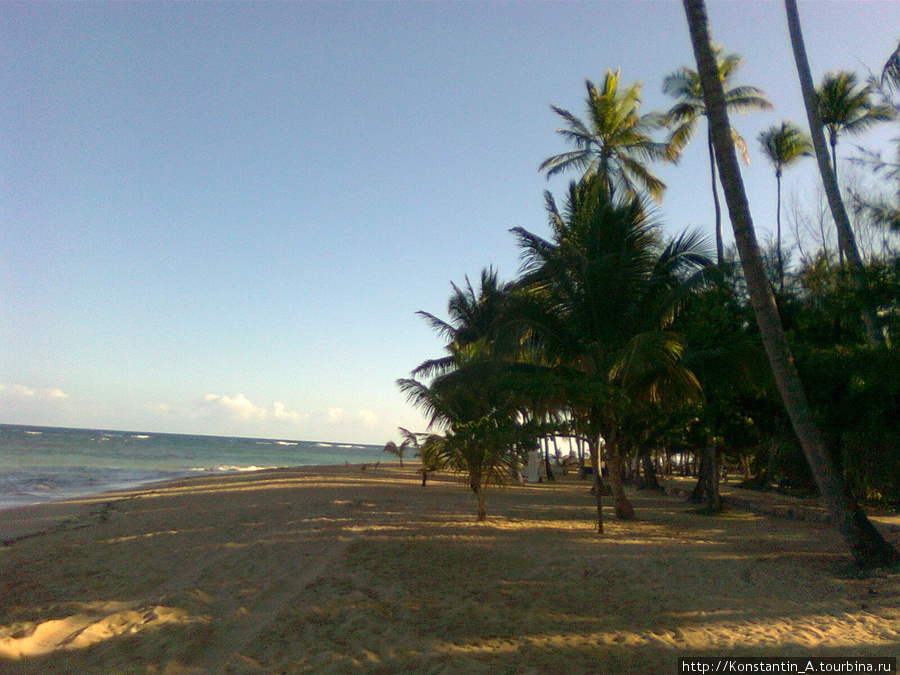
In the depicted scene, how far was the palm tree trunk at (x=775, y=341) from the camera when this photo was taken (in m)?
6.72

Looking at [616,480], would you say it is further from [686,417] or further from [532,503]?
[532,503]

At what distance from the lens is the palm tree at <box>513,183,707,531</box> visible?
395 inches

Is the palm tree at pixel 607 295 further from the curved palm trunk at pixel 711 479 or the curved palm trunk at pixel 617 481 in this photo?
the curved palm trunk at pixel 711 479

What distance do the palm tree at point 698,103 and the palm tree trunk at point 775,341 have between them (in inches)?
394

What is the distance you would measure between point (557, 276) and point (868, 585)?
6.51 meters

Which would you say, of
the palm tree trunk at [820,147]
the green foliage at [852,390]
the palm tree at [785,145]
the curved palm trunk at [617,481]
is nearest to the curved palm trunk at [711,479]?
the curved palm trunk at [617,481]

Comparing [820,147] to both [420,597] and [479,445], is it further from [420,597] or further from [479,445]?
[420,597]

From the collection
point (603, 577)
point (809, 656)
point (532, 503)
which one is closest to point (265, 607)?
point (603, 577)

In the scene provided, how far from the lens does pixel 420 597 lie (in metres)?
5.67

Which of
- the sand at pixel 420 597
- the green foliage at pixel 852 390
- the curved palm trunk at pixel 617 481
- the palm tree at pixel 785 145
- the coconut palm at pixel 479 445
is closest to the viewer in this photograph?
the sand at pixel 420 597

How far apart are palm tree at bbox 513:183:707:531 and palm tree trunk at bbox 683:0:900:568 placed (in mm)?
2646

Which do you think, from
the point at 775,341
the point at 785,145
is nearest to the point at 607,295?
the point at 775,341

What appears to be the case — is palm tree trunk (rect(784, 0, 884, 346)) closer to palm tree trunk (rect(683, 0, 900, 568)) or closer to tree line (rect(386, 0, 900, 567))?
tree line (rect(386, 0, 900, 567))

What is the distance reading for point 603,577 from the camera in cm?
624
